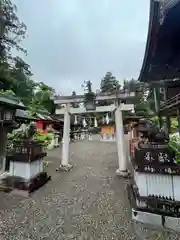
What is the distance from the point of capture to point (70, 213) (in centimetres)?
353

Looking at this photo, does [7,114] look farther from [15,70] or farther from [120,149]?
[15,70]

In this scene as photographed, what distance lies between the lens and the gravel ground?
2.82 m

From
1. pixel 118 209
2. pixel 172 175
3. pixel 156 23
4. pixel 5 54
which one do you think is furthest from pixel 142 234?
pixel 5 54

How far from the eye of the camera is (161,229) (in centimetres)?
286

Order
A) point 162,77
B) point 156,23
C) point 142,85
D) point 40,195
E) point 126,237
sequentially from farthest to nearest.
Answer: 1. point 162,77
2. point 142,85
3. point 40,195
4. point 156,23
5. point 126,237

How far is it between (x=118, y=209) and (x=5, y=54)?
2202 cm

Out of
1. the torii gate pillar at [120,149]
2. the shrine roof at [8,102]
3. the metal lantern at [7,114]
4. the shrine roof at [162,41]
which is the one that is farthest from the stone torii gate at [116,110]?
the metal lantern at [7,114]

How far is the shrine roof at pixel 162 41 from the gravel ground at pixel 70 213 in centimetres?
396

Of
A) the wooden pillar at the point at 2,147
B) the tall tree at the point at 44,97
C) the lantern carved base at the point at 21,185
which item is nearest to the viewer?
the lantern carved base at the point at 21,185

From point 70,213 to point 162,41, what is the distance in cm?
482

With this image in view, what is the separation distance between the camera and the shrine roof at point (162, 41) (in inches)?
119

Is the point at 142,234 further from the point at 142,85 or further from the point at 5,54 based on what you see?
the point at 5,54

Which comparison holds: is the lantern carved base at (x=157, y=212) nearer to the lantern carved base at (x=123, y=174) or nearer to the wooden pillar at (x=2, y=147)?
the lantern carved base at (x=123, y=174)

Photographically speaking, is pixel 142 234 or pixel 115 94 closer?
pixel 142 234
